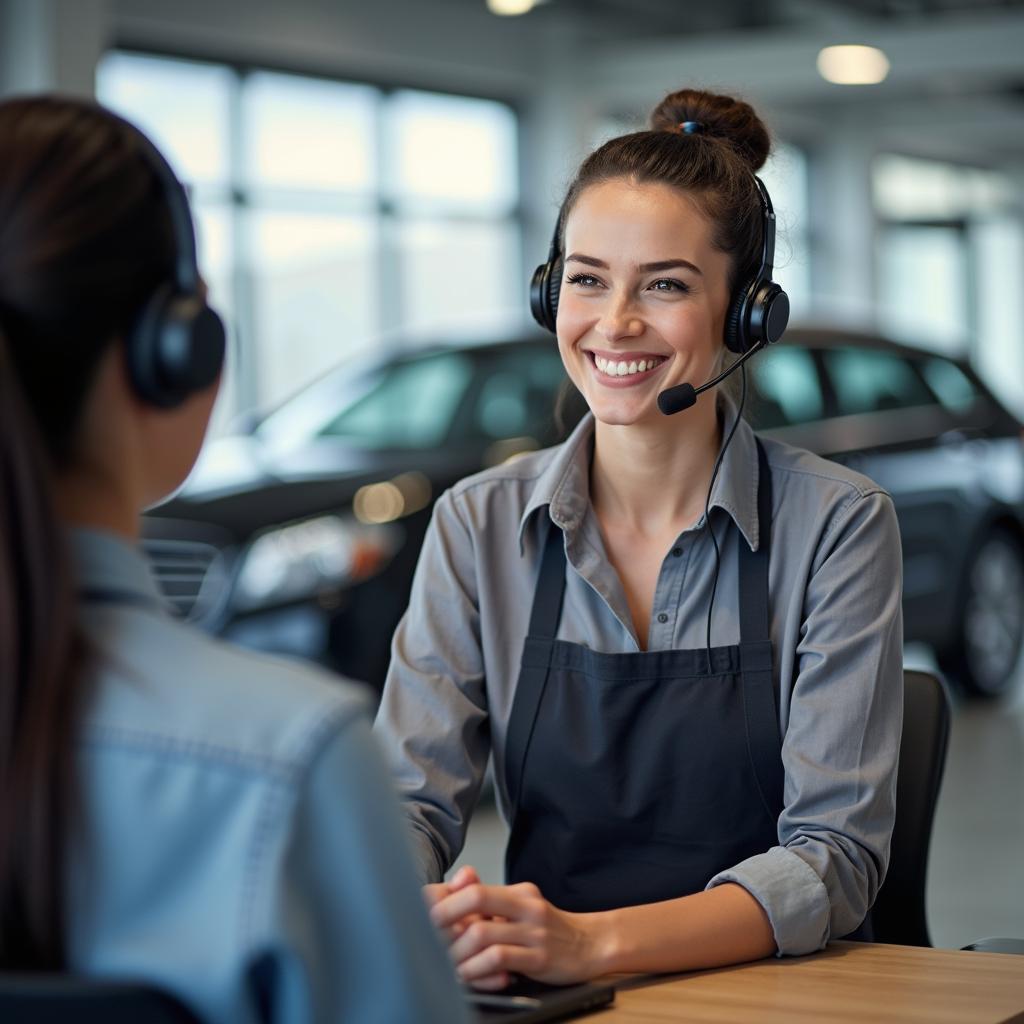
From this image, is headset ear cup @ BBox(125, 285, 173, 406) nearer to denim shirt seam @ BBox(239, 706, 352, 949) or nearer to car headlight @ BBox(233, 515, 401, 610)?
denim shirt seam @ BBox(239, 706, 352, 949)

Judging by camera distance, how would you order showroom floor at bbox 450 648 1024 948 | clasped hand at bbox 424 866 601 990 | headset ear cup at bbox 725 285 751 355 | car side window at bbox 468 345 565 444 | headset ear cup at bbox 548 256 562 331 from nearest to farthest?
clasped hand at bbox 424 866 601 990, headset ear cup at bbox 725 285 751 355, headset ear cup at bbox 548 256 562 331, showroom floor at bbox 450 648 1024 948, car side window at bbox 468 345 565 444

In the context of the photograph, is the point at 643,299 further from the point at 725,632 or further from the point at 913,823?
the point at 913,823

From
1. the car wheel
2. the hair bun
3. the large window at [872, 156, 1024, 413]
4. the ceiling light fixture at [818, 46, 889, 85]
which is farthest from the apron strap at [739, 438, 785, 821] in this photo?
the large window at [872, 156, 1024, 413]

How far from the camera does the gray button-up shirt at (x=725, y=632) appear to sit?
171 centimetres

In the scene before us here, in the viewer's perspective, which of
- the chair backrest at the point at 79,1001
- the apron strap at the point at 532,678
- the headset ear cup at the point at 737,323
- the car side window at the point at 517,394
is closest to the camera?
the chair backrest at the point at 79,1001

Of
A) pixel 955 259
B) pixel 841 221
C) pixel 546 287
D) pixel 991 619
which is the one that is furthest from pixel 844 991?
pixel 955 259

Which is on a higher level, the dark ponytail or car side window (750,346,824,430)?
the dark ponytail

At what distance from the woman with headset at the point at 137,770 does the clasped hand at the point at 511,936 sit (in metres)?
0.52

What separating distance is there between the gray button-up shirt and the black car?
0.27 m

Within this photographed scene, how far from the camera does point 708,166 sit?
6.53ft

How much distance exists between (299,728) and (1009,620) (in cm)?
588

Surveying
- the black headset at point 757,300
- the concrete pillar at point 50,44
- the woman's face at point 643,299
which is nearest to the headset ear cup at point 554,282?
the black headset at point 757,300

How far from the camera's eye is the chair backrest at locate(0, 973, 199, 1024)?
31.4 inches

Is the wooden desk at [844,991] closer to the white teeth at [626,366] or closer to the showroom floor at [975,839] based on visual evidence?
the white teeth at [626,366]
